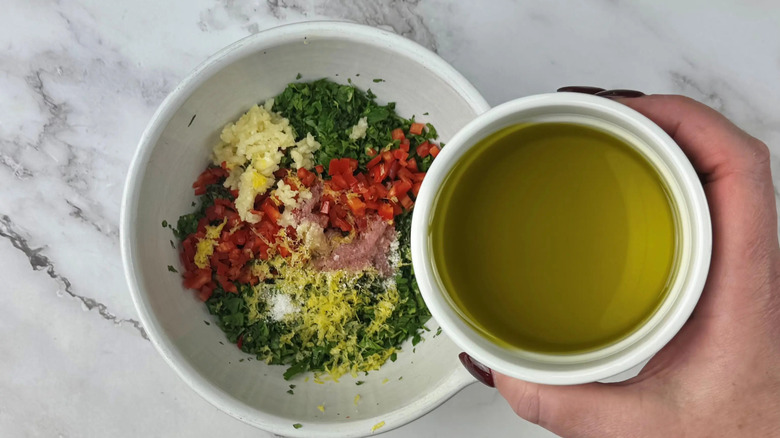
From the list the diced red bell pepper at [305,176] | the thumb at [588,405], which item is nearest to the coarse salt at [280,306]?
the diced red bell pepper at [305,176]

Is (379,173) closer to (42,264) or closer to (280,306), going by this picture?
(280,306)

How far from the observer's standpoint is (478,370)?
1.04 metres

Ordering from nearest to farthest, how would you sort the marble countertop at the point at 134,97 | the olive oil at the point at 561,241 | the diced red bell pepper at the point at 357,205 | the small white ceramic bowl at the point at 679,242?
the small white ceramic bowl at the point at 679,242, the olive oil at the point at 561,241, the diced red bell pepper at the point at 357,205, the marble countertop at the point at 134,97

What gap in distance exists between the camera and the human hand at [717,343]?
89 cm

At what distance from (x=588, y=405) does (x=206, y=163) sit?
806 mm

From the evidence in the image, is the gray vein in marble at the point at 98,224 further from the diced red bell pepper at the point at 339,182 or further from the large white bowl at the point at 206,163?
the diced red bell pepper at the point at 339,182

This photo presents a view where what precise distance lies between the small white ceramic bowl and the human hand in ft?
0.23

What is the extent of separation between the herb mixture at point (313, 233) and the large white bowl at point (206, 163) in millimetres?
29

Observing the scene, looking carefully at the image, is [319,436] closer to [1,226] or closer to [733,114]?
[1,226]

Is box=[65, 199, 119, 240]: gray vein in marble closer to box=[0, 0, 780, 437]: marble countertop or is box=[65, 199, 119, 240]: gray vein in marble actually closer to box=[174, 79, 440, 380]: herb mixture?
box=[0, 0, 780, 437]: marble countertop

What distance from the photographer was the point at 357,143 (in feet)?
4.12

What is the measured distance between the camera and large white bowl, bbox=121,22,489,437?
1119mm

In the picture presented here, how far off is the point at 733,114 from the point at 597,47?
323 millimetres

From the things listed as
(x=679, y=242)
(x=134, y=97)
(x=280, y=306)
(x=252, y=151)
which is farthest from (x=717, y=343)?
(x=134, y=97)
